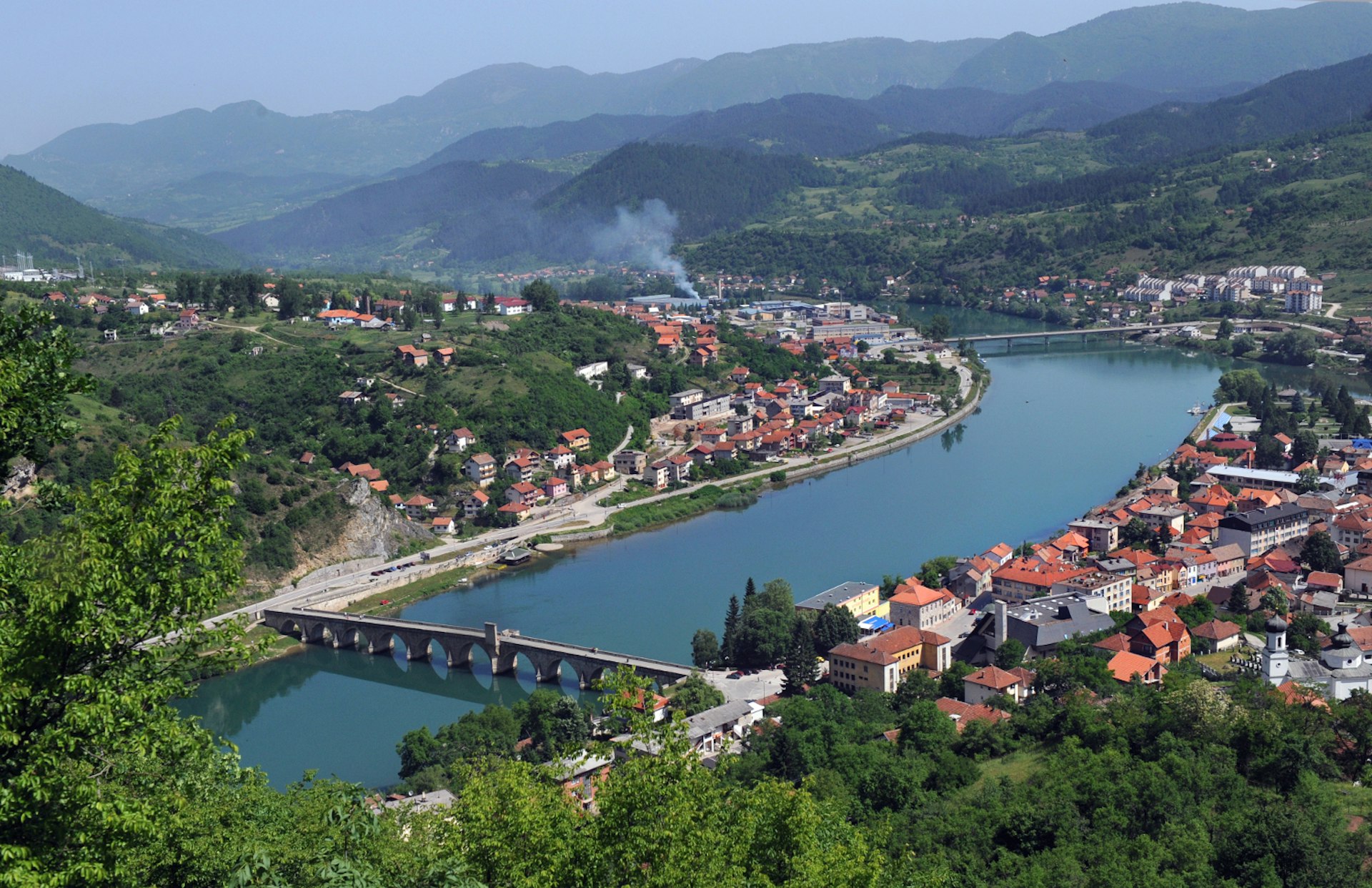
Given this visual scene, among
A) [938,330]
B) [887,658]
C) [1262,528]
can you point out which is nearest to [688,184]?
[938,330]

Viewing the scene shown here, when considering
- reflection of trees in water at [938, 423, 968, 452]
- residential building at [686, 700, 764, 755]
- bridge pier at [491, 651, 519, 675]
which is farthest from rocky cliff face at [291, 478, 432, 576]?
reflection of trees in water at [938, 423, 968, 452]

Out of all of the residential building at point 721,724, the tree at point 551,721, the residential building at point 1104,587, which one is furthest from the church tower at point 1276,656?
the tree at point 551,721

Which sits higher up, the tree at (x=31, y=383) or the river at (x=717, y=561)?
the tree at (x=31, y=383)

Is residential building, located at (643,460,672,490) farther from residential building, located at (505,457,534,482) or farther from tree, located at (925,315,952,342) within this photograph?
tree, located at (925,315,952,342)

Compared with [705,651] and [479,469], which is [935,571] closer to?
[705,651]

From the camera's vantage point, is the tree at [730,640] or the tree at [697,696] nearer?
the tree at [697,696]

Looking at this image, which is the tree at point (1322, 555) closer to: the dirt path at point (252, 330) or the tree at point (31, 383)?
the tree at point (31, 383)
